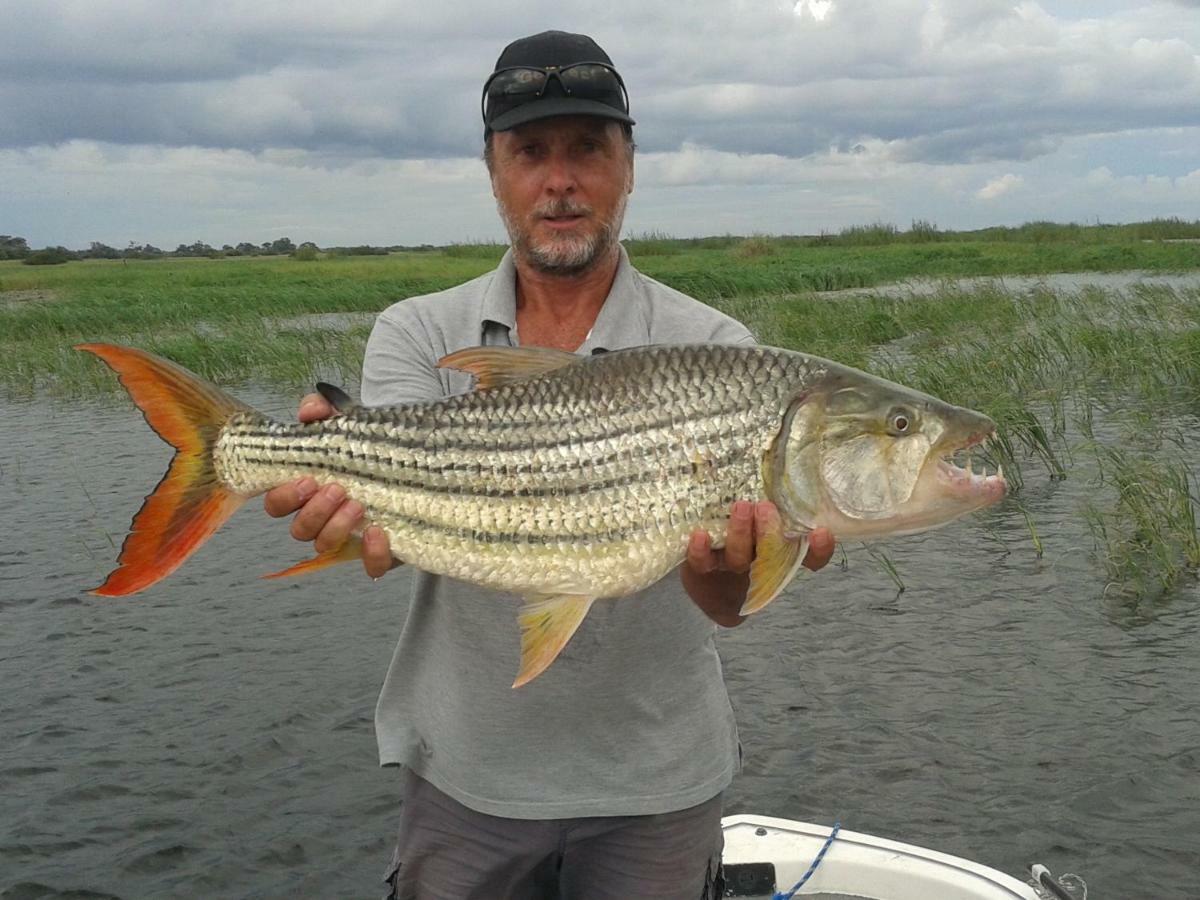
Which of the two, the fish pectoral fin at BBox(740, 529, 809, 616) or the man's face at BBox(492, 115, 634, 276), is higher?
the man's face at BBox(492, 115, 634, 276)

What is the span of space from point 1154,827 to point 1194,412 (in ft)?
30.0

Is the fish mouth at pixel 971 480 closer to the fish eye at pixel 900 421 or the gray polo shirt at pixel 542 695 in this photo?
the fish eye at pixel 900 421

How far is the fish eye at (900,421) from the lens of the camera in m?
3.09

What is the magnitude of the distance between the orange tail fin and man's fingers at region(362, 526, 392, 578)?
1.32 ft

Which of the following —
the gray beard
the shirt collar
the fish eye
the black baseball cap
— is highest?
the black baseball cap

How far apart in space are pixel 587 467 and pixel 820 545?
2.11ft

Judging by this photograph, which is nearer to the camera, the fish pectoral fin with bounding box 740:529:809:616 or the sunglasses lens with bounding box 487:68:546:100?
the fish pectoral fin with bounding box 740:529:809:616

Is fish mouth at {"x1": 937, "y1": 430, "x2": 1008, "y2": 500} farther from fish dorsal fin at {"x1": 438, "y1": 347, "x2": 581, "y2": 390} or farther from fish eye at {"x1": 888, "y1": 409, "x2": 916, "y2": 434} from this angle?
fish dorsal fin at {"x1": 438, "y1": 347, "x2": 581, "y2": 390}

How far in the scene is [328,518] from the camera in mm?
3135

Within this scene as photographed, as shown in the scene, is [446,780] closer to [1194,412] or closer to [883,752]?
[883,752]

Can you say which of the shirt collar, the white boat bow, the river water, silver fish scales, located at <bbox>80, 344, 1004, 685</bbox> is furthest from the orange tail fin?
the river water

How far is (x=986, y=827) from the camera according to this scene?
6.48 m

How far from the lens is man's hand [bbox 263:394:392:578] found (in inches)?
122

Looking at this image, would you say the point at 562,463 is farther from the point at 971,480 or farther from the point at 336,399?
the point at 971,480
